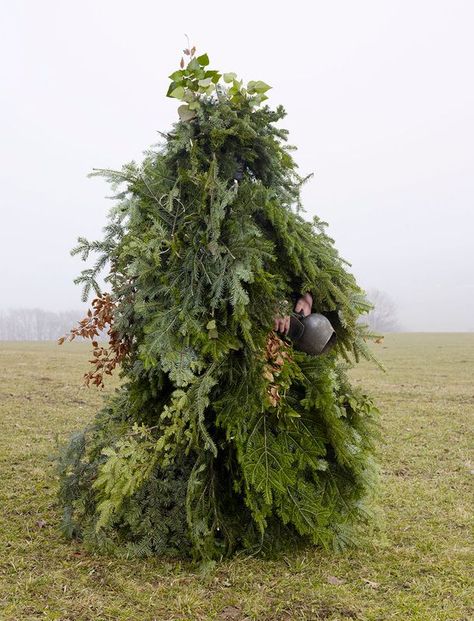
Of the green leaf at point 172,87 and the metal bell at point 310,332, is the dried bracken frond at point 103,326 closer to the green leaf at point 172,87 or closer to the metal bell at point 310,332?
the metal bell at point 310,332

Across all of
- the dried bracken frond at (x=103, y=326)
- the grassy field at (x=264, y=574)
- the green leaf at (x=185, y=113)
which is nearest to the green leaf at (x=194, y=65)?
the green leaf at (x=185, y=113)

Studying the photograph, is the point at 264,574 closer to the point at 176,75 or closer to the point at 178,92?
the point at 178,92

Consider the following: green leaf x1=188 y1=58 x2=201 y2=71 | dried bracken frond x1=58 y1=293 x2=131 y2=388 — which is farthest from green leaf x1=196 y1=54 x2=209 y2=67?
dried bracken frond x1=58 y1=293 x2=131 y2=388

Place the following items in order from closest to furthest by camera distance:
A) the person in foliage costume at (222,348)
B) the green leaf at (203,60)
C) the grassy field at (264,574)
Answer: the grassy field at (264,574)
the person in foliage costume at (222,348)
the green leaf at (203,60)

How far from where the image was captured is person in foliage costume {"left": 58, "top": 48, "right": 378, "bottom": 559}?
3961 mm

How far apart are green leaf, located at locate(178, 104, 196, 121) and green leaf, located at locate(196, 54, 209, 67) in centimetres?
32

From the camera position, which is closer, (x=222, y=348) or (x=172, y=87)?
(x=222, y=348)

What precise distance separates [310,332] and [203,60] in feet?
7.19

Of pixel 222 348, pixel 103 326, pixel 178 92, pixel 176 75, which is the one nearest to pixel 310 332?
pixel 222 348

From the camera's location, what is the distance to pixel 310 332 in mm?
4230

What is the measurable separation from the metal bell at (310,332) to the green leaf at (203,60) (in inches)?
79.2

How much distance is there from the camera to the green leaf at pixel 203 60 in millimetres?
4109

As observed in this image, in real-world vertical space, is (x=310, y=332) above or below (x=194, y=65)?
below

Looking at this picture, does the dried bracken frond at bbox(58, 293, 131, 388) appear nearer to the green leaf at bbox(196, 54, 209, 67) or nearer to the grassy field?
the grassy field
